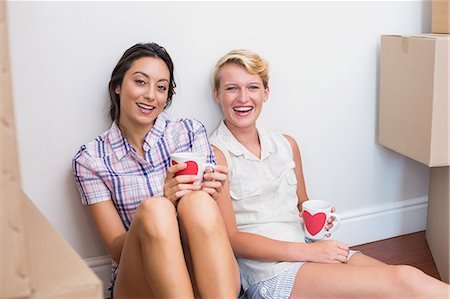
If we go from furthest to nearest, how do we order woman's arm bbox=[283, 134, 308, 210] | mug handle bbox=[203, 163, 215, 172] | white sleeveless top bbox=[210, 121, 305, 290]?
woman's arm bbox=[283, 134, 308, 210] < white sleeveless top bbox=[210, 121, 305, 290] < mug handle bbox=[203, 163, 215, 172]

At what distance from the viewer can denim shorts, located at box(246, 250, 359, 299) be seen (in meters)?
1.51

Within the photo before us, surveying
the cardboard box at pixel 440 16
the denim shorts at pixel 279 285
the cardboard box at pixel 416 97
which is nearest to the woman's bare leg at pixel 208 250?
the denim shorts at pixel 279 285

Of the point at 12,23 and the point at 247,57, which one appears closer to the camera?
the point at 12,23

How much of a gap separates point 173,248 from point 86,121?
20.2 inches

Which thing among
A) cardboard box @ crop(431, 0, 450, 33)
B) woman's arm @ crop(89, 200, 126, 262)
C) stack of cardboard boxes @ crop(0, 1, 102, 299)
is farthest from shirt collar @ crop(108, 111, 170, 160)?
cardboard box @ crop(431, 0, 450, 33)

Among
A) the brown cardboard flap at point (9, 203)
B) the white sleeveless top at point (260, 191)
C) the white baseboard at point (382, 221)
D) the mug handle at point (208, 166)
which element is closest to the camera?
the brown cardboard flap at point (9, 203)

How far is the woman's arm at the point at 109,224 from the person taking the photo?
1541 mm

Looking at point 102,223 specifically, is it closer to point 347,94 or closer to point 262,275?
point 262,275

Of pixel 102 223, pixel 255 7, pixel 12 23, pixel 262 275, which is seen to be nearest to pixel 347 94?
pixel 255 7

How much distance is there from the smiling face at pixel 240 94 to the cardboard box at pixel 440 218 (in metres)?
0.63

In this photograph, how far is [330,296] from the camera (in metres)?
1.48

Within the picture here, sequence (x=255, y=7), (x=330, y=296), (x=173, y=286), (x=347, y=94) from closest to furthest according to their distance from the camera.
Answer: (x=173, y=286) → (x=330, y=296) → (x=255, y=7) → (x=347, y=94)

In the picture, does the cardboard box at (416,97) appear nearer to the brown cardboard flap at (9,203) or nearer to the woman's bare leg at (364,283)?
the woman's bare leg at (364,283)

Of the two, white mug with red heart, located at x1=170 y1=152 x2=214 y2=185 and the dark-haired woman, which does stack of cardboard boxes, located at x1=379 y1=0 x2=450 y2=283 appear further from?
white mug with red heart, located at x1=170 y1=152 x2=214 y2=185
